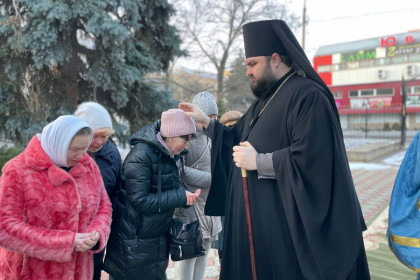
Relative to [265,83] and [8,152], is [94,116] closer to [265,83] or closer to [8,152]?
[265,83]

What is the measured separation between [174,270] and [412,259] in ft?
9.14

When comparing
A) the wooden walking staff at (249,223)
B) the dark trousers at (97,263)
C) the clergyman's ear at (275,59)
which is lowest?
the dark trousers at (97,263)

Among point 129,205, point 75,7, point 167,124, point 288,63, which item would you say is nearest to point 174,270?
point 129,205

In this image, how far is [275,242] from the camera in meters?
2.04

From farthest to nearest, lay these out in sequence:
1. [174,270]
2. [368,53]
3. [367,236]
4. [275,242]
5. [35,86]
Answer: [368,53]
[35,86]
[367,236]
[174,270]
[275,242]

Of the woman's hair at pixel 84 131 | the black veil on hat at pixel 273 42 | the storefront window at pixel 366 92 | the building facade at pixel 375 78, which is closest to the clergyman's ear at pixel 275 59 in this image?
the black veil on hat at pixel 273 42

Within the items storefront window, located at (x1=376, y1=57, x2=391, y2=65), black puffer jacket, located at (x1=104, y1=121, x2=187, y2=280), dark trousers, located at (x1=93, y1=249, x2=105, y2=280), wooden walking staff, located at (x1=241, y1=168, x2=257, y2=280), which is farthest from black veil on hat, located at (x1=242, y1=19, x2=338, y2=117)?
storefront window, located at (x1=376, y1=57, x2=391, y2=65)

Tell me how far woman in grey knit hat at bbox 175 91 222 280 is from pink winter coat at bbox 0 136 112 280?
1180 millimetres

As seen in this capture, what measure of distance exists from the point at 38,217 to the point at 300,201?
4.73ft

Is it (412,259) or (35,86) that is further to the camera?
(35,86)

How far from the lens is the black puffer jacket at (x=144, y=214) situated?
7.78 ft

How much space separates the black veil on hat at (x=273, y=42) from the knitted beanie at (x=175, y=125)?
65 centimetres

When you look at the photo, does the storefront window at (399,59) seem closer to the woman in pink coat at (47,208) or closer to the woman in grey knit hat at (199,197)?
the woman in grey knit hat at (199,197)

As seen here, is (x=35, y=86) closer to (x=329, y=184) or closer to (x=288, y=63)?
(x=288, y=63)
